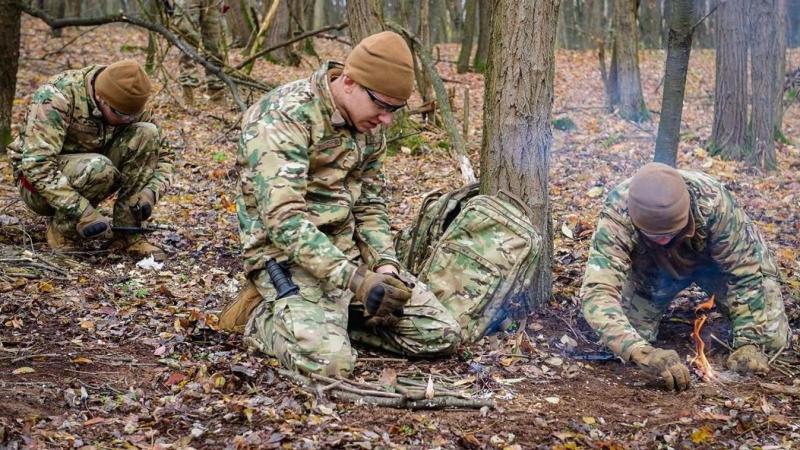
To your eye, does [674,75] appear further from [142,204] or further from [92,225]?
[92,225]

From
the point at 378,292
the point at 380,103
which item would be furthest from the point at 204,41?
the point at 378,292

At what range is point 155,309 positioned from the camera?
5.19m

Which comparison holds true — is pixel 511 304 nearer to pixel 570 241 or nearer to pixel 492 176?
pixel 492 176

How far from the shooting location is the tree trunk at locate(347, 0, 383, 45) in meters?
7.83

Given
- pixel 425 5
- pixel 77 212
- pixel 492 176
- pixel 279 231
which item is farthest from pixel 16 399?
pixel 425 5

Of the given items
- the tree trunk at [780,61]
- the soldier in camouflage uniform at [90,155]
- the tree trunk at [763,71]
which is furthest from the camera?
the tree trunk at [780,61]

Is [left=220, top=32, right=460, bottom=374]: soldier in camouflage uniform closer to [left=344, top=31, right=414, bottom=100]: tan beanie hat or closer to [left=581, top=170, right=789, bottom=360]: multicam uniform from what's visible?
[left=344, top=31, right=414, bottom=100]: tan beanie hat

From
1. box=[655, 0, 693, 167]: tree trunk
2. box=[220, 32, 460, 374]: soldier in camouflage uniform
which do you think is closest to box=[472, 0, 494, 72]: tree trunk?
box=[655, 0, 693, 167]: tree trunk

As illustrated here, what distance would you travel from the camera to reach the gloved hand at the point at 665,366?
4.24 metres

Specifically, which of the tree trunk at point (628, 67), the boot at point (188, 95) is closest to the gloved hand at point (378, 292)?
the boot at point (188, 95)

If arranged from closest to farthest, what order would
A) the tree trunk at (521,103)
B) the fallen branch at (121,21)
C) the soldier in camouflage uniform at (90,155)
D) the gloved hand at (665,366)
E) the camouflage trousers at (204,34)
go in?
the gloved hand at (665,366)
the tree trunk at (521,103)
the soldier in camouflage uniform at (90,155)
the fallen branch at (121,21)
the camouflage trousers at (204,34)

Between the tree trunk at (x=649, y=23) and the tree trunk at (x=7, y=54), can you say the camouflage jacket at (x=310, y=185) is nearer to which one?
the tree trunk at (x=7, y=54)

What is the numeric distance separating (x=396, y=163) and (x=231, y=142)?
232 cm

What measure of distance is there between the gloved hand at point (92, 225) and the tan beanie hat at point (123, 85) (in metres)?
0.81
